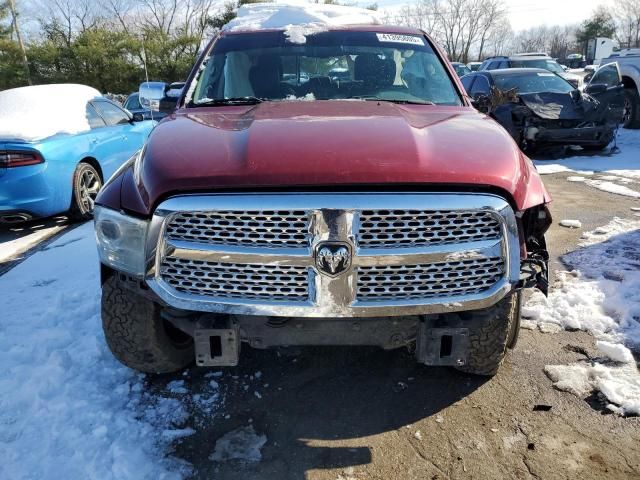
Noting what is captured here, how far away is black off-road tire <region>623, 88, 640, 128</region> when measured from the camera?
11.8 m

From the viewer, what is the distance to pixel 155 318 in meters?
2.62

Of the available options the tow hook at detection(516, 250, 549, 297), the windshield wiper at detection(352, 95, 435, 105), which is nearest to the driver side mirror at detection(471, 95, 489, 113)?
the windshield wiper at detection(352, 95, 435, 105)

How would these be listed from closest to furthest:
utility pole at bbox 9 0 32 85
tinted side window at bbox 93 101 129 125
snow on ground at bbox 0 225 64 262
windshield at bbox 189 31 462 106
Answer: windshield at bbox 189 31 462 106 → snow on ground at bbox 0 225 64 262 → tinted side window at bbox 93 101 129 125 → utility pole at bbox 9 0 32 85

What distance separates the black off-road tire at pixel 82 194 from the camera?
235 inches

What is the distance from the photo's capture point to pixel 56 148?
5625 millimetres

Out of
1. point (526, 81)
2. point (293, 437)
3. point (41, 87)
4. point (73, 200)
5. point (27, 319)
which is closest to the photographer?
point (293, 437)

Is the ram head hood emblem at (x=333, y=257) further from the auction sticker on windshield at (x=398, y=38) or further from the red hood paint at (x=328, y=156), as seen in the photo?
the auction sticker on windshield at (x=398, y=38)

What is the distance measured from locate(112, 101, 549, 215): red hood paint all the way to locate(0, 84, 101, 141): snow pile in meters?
3.77

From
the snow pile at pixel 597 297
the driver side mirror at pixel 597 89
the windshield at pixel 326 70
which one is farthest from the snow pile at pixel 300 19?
the driver side mirror at pixel 597 89

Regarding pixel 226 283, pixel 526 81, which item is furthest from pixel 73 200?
pixel 526 81

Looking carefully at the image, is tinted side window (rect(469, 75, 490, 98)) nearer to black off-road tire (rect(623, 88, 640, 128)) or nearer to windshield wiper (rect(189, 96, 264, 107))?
black off-road tire (rect(623, 88, 640, 128))

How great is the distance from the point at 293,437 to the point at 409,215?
1.23m

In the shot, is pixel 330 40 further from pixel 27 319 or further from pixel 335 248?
pixel 27 319

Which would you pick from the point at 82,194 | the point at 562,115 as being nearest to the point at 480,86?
the point at 562,115
